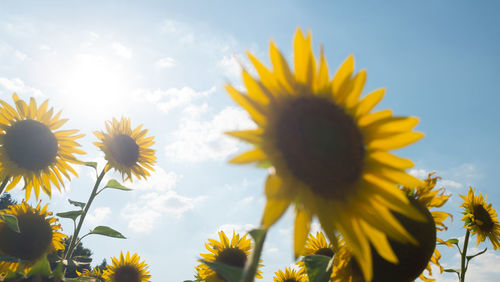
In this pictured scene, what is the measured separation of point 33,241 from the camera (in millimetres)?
4531

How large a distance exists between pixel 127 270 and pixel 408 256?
6336 millimetres

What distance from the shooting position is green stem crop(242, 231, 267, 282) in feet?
3.84

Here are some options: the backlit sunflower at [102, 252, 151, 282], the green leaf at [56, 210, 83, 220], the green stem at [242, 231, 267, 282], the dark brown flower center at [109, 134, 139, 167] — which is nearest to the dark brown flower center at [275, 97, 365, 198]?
the green stem at [242, 231, 267, 282]

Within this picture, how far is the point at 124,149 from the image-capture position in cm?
600

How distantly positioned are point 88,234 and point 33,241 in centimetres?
117

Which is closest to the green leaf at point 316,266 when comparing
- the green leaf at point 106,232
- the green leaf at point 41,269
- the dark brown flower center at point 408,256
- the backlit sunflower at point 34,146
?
the dark brown flower center at point 408,256

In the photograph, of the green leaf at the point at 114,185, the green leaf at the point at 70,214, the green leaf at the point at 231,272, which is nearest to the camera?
the green leaf at the point at 231,272

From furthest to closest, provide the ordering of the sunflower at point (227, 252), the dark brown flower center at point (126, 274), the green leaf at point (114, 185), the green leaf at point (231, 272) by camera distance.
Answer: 1. the dark brown flower center at point (126, 274)
2. the sunflower at point (227, 252)
3. the green leaf at point (114, 185)
4. the green leaf at point (231, 272)

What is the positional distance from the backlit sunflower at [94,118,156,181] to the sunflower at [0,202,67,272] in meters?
1.21

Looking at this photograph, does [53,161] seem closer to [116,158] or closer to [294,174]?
[116,158]

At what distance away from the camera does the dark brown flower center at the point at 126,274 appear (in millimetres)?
6661

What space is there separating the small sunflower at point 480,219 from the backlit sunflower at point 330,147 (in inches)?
216

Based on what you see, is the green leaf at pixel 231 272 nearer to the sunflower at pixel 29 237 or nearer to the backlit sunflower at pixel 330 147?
the backlit sunflower at pixel 330 147

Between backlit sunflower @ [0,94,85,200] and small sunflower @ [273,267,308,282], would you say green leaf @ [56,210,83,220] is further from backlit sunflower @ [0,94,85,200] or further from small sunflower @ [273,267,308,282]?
small sunflower @ [273,267,308,282]
